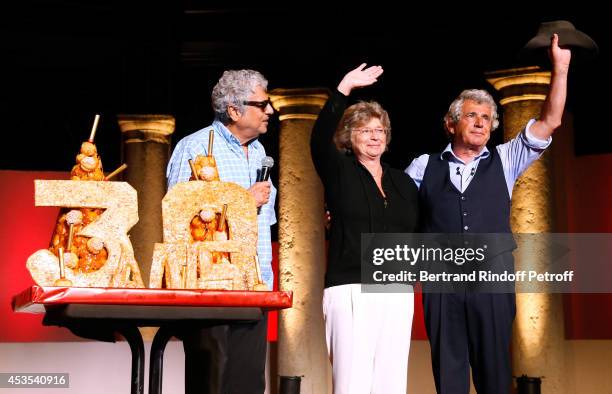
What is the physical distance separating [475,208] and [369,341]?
0.88 m

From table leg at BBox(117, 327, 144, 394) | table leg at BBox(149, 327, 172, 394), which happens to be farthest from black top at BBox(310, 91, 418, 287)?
table leg at BBox(117, 327, 144, 394)

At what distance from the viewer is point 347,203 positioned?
13.3 ft

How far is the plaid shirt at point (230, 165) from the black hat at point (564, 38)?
1412 millimetres

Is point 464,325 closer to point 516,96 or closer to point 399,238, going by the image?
point 399,238

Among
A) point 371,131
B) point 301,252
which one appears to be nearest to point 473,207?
point 371,131

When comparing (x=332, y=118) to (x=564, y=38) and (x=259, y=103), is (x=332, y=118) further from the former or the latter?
(x=564, y=38)

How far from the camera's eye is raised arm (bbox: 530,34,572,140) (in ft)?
14.0

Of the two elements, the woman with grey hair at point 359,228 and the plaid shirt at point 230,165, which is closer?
the woman with grey hair at point 359,228

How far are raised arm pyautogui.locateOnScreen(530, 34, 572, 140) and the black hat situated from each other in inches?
1.5

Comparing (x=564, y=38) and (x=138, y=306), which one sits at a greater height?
(x=564, y=38)

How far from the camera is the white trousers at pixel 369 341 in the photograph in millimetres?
3875

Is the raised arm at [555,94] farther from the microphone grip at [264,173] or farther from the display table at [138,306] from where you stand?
the display table at [138,306]

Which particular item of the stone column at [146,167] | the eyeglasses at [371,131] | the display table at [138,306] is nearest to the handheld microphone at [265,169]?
the eyeglasses at [371,131]

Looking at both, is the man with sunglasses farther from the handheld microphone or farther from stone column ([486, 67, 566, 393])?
stone column ([486, 67, 566, 393])
